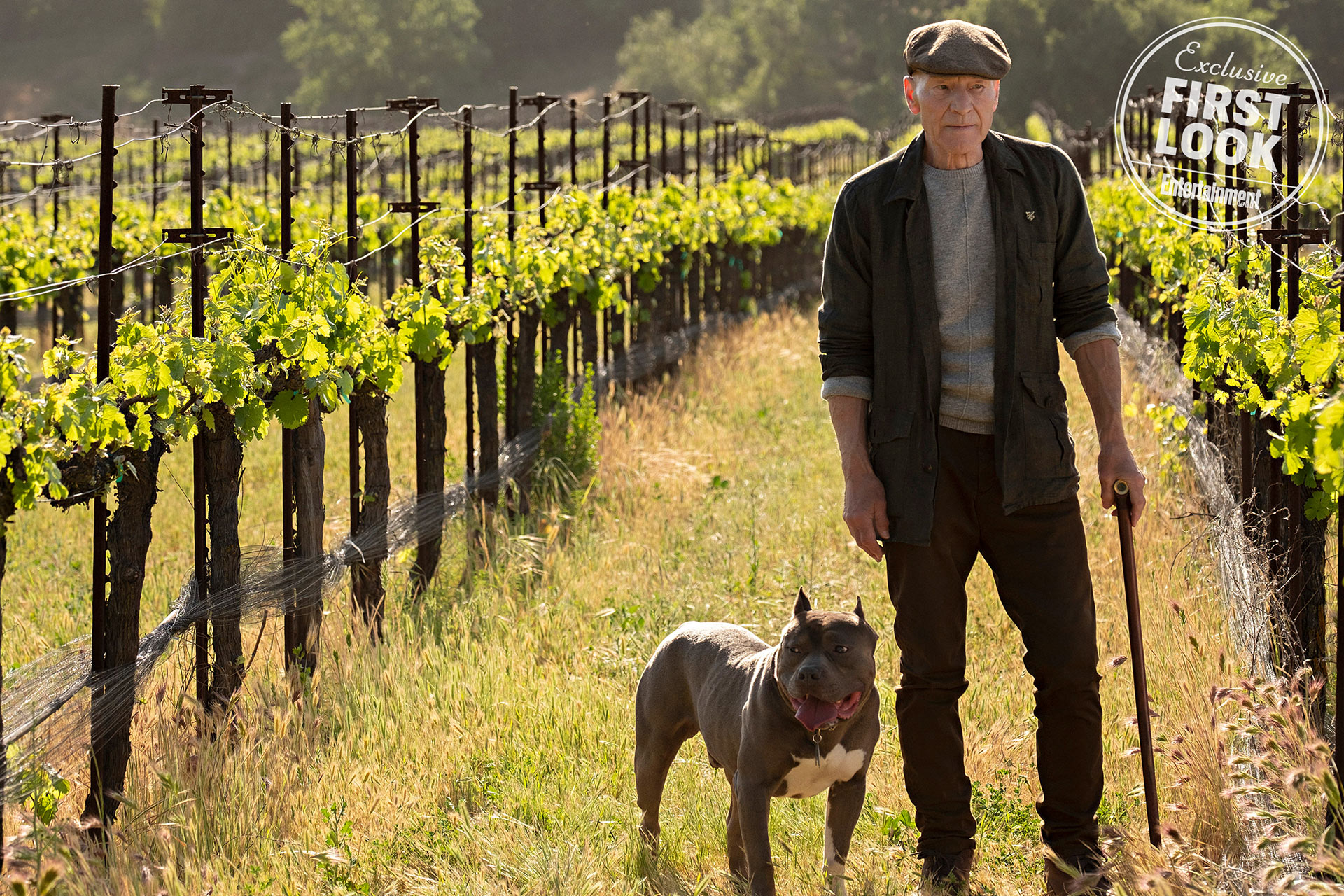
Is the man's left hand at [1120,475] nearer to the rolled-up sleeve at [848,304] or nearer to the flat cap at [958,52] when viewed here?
the rolled-up sleeve at [848,304]

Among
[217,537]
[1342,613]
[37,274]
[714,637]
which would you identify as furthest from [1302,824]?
[37,274]

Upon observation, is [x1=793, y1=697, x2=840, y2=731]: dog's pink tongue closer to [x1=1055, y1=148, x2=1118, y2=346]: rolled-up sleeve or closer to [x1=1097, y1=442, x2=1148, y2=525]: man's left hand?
[x1=1097, y1=442, x2=1148, y2=525]: man's left hand

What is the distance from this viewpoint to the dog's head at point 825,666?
3.35 metres

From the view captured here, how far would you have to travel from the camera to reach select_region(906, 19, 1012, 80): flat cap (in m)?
3.47

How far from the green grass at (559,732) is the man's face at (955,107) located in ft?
5.79

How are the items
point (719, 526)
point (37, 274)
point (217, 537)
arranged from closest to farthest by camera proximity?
point (217, 537) < point (719, 526) < point (37, 274)

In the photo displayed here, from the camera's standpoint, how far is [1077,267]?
375cm

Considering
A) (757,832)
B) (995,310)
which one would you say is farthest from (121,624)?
(995,310)

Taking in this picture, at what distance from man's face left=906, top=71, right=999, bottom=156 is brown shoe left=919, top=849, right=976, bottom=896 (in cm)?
188

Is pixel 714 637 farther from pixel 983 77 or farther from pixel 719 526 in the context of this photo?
pixel 719 526

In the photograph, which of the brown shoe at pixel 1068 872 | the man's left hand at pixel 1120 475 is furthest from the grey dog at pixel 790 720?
the man's left hand at pixel 1120 475

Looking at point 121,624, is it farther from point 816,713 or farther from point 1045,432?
point 1045,432

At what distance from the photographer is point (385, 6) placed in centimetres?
9512

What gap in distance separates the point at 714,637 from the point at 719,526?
403cm
